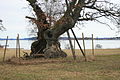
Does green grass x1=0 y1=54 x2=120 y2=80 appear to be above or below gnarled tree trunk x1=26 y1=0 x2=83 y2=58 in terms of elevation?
below

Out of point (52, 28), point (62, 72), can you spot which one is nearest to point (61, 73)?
point (62, 72)

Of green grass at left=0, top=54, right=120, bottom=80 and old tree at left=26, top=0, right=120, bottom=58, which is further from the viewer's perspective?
old tree at left=26, top=0, right=120, bottom=58

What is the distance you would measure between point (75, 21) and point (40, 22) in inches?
103

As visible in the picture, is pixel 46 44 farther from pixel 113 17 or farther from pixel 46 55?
pixel 113 17

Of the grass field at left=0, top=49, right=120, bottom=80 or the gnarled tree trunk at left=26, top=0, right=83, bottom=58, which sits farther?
the gnarled tree trunk at left=26, top=0, right=83, bottom=58

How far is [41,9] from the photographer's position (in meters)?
21.6

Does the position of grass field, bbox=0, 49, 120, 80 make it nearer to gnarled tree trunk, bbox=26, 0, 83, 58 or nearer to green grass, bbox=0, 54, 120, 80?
green grass, bbox=0, 54, 120, 80

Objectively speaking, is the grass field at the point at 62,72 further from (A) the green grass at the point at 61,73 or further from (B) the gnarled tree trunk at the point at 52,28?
(B) the gnarled tree trunk at the point at 52,28

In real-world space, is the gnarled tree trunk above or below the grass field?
above

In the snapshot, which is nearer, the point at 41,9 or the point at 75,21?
the point at 75,21

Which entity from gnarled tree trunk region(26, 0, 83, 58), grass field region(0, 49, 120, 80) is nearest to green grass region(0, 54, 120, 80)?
grass field region(0, 49, 120, 80)

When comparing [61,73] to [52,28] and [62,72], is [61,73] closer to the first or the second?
[62,72]

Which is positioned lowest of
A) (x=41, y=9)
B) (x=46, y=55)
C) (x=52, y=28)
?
(x=46, y=55)

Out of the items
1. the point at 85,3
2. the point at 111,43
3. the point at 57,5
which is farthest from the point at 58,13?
the point at 111,43
